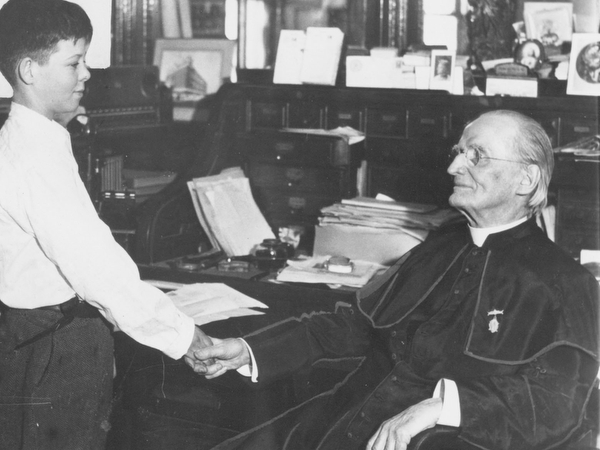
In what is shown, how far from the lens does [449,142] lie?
3.36m

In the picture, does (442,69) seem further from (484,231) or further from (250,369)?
(250,369)

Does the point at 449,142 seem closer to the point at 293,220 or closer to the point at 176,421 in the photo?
the point at 293,220

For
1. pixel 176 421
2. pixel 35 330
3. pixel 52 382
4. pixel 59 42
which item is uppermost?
pixel 59 42

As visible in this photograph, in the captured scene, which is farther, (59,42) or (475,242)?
(475,242)

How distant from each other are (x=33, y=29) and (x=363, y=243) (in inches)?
63.0

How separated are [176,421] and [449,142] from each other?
161cm

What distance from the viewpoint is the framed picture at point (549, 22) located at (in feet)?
13.1

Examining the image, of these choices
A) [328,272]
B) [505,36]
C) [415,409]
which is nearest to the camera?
[415,409]

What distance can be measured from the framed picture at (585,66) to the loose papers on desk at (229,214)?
55.3 inches

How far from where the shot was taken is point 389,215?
316 cm

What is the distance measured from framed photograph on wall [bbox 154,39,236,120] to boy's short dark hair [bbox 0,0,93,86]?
3113 mm

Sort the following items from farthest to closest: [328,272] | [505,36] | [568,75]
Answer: [505,36] < [568,75] < [328,272]

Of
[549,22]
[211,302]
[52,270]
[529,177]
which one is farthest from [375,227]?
[549,22]

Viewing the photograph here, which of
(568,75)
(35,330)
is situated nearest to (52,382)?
(35,330)
